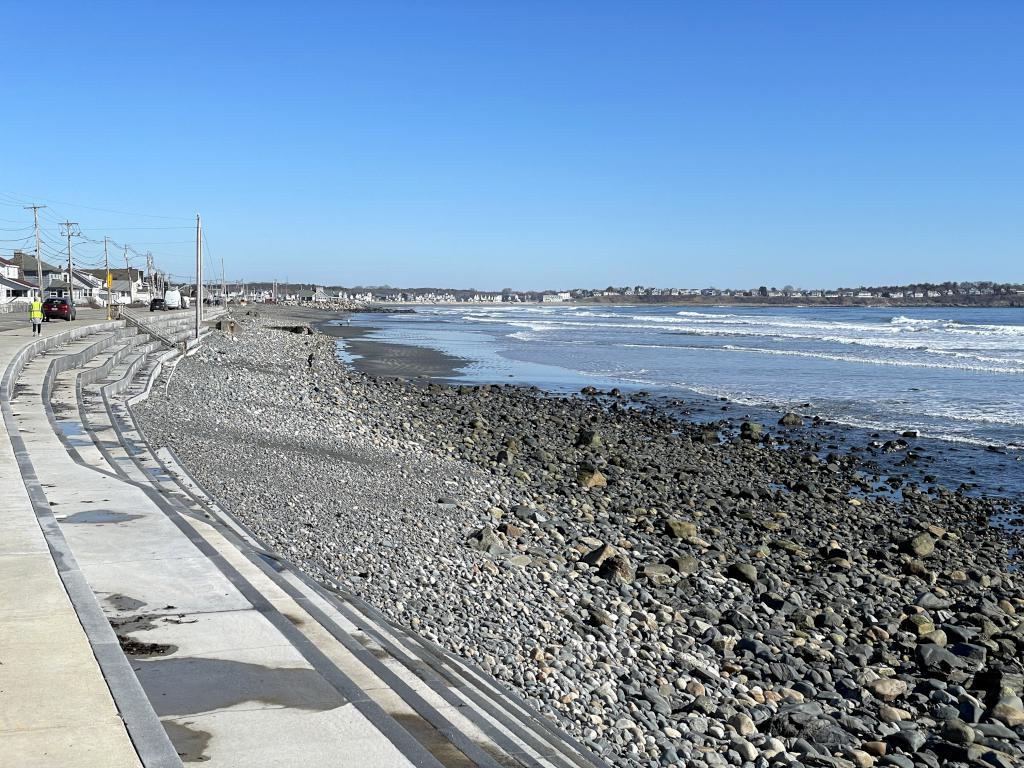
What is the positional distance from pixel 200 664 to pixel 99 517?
14.4ft

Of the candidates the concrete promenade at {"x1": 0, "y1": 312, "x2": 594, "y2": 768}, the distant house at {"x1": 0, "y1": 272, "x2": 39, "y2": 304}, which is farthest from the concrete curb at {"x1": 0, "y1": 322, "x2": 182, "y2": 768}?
the distant house at {"x1": 0, "y1": 272, "x2": 39, "y2": 304}

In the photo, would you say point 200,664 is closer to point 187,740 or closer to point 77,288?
point 187,740

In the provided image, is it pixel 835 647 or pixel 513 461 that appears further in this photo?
pixel 513 461

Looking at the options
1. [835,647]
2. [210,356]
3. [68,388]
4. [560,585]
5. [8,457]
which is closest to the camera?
[835,647]

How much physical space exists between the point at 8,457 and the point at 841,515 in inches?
509

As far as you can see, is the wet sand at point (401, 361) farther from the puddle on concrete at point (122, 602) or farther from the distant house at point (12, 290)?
the distant house at point (12, 290)

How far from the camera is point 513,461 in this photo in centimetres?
1894

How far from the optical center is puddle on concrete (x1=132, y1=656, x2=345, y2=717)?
5531mm

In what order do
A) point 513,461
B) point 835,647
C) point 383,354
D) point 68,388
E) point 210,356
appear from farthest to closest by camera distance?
1. point 383,354
2. point 210,356
3. point 68,388
4. point 513,461
5. point 835,647

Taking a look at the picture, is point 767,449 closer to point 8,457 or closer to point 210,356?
point 8,457

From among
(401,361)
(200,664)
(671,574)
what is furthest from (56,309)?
(200,664)

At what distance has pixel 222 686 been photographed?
228 inches

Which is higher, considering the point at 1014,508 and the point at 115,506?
the point at 115,506

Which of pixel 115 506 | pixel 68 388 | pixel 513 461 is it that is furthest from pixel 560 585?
pixel 68 388
